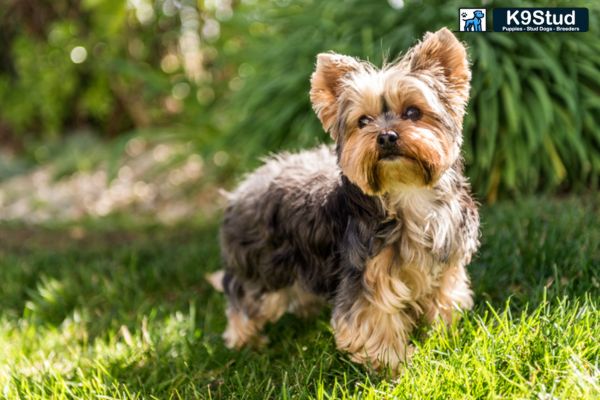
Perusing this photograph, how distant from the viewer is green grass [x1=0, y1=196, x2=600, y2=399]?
2.71m

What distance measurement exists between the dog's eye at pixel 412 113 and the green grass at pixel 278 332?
0.97m

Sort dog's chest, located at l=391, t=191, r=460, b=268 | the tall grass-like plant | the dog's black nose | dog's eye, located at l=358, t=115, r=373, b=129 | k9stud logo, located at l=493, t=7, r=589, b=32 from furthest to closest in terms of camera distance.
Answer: the tall grass-like plant, k9stud logo, located at l=493, t=7, r=589, b=32, dog's chest, located at l=391, t=191, r=460, b=268, dog's eye, located at l=358, t=115, r=373, b=129, the dog's black nose

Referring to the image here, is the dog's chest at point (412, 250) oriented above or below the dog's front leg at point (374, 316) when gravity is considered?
above

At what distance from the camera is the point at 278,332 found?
3.95 m

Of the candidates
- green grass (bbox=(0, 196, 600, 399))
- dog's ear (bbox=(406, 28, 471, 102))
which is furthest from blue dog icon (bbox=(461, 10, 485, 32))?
dog's ear (bbox=(406, 28, 471, 102))

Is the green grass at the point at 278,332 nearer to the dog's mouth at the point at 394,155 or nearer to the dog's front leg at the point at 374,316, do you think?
the dog's front leg at the point at 374,316

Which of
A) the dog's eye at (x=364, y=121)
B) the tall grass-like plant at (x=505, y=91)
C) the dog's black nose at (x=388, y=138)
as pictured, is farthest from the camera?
the tall grass-like plant at (x=505, y=91)

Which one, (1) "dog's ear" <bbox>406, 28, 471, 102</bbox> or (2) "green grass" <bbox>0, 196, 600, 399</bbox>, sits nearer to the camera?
(2) "green grass" <bbox>0, 196, 600, 399</bbox>

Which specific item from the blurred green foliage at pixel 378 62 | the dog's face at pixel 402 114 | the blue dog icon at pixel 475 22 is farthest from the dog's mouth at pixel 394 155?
the blue dog icon at pixel 475 22

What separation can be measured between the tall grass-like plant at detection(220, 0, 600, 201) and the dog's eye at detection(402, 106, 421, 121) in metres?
1.89

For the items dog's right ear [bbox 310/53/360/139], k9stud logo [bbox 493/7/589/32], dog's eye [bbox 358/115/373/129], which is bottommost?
dog's eye [bbox 358/115/373/129]

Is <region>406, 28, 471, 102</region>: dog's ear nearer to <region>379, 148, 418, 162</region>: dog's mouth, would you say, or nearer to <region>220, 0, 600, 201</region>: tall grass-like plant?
<region>379, 148, 418, 162</region>: dog's mouth

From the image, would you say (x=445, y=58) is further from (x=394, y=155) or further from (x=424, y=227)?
(x=424, y=227)

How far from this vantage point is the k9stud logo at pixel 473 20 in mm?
4688
